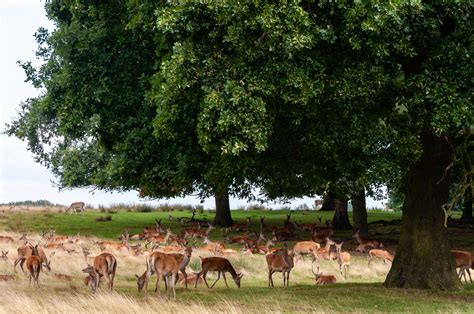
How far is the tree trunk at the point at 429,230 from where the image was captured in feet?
53.8

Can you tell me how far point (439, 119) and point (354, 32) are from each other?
2.47m

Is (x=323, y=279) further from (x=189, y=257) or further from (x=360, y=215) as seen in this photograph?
(x=360, y=215)

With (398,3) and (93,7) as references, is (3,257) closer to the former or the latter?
(93,7)

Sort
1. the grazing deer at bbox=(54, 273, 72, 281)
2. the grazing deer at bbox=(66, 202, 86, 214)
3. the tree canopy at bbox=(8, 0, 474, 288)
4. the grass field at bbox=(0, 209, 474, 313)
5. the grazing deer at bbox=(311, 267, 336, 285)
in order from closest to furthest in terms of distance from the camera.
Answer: the tree canopy at bbox=(8, 0, 474, 288) → the grass field at bbox=(0, 209, 474, 313) → the grazing deer at bbox=(54, 273, 72, 281) → the grazing deer at bbox=(311, 267, 336, 285) → the grazing deer at bbox=(66, 202, 86, 214)

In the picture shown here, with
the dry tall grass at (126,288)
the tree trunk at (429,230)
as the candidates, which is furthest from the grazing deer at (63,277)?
the tree trunk at (429,230)

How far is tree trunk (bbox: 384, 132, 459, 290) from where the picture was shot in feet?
53.8

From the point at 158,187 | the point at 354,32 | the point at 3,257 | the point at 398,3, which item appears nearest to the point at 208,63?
the point at 354,32

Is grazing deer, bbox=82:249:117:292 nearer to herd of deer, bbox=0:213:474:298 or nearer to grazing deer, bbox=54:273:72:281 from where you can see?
herd of deer, bbox=0:213:474:298

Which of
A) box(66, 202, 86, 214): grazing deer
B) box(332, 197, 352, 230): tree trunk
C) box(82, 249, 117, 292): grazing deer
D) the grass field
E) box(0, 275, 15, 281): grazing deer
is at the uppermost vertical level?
box(66, 202, 86, 214): grazing deer

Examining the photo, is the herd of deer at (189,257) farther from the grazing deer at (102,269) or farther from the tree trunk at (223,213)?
the tree trunk at (223,213)

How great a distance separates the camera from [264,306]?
1348cm

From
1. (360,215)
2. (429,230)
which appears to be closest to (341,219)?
(360,215)

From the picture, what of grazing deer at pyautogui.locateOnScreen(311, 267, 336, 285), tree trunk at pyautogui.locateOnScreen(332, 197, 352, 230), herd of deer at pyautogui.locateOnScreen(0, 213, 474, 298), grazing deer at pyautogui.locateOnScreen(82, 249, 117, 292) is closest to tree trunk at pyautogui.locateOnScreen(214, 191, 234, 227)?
herd of deer at pyautogui.locateOnScreen(0, 213, 474, 298)

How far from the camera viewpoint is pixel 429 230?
649 inches
